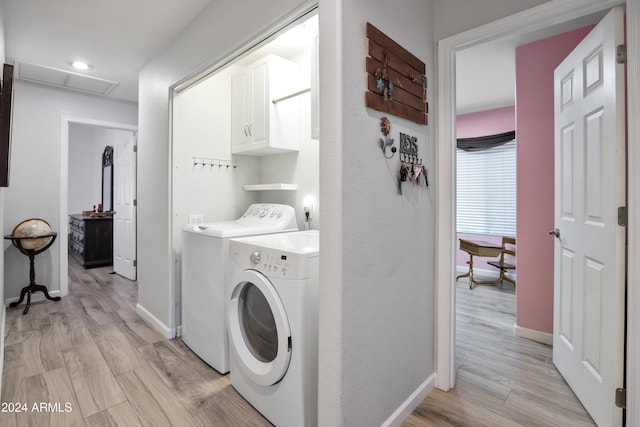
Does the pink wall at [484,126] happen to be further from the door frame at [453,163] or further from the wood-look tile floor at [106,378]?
the wood-look tile floor at [106,378]

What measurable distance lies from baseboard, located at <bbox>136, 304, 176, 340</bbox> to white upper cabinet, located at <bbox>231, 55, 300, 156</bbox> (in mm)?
1629

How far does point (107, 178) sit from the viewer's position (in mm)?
5637

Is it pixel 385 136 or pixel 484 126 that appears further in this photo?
pixel 484 126

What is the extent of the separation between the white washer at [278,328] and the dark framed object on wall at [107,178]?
4874 mm

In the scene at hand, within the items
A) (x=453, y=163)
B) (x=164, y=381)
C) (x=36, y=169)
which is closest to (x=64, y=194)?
(x=36, y=169)

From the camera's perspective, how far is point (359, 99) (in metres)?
1.28

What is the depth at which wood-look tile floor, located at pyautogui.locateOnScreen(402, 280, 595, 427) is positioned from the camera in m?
1.62

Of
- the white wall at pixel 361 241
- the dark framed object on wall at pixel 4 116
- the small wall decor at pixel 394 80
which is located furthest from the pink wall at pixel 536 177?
the dark framed object on wall at pixel 4 116

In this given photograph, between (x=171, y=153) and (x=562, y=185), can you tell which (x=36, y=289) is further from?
(x=562, y=185)

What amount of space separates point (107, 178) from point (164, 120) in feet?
13.1

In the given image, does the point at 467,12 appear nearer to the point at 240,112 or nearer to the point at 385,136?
the point at 385,136

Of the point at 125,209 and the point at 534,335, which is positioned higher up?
the point at 125,209

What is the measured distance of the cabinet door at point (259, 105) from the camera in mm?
2469

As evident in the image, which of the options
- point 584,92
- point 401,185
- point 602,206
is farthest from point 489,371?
point 584,92
